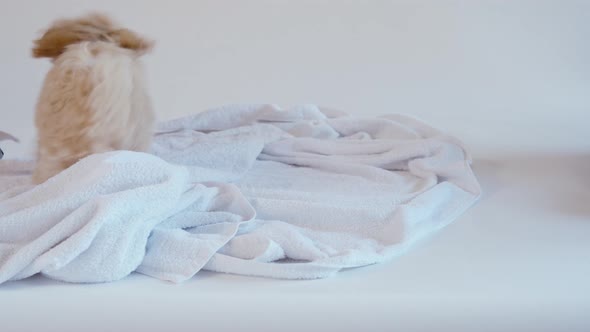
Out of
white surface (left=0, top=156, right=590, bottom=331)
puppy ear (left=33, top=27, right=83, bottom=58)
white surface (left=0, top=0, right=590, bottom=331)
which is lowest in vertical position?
white surface (left=0, top=156, right=590, bottom=331)

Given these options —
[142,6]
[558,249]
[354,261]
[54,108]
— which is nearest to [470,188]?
[558,249]

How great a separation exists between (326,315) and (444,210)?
46 centimetres

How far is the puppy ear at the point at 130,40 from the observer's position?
4.32 ft

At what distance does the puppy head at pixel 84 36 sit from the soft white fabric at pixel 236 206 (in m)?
0.19

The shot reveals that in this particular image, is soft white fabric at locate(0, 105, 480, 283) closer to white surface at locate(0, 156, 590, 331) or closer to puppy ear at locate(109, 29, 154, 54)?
white surface at locate(0, 156, 590, 331)

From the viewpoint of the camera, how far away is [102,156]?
112 cm

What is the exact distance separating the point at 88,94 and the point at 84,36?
0.12m

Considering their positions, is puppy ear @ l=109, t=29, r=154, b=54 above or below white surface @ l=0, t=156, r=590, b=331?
above

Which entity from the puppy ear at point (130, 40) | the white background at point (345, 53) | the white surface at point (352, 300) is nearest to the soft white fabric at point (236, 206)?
the white surface at point (352, 300)

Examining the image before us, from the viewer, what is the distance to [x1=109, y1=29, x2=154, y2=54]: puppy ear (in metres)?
1.32

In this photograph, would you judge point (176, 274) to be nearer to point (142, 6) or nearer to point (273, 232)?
point (273, 232)

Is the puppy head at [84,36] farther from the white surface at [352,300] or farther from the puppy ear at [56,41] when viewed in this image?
the white surface at [352,300]

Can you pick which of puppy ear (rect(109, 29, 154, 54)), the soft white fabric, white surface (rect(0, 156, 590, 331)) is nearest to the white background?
the soft white fabric

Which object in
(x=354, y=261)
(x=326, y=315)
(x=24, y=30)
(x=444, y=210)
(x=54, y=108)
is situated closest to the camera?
(x=326, y=315)
